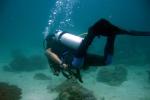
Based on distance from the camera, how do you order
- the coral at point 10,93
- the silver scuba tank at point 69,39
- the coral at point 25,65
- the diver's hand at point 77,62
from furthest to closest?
the coral at point 25,65 → the coral at point 10,93 → the silver scuba tank at point 69,39 → the diver's hand at point 77,62

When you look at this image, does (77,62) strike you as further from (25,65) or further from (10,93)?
(25,65)

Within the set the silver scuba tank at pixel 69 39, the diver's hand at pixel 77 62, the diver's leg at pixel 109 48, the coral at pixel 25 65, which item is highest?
the coral at pixel 25 65

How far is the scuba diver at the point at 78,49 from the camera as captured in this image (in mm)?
5832

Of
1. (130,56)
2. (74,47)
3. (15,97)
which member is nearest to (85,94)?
(15,97)

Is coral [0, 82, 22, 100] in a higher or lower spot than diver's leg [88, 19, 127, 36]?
higher

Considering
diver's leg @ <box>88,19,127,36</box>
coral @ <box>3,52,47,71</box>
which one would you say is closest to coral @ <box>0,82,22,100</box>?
diver's leg @ <box>88,19,127,36</box>

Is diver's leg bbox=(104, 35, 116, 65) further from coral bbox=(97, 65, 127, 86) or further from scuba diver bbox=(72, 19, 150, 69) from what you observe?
coral bbox=(97, 65, 127, 86)

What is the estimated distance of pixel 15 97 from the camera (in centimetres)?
1303

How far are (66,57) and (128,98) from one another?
7.68 m

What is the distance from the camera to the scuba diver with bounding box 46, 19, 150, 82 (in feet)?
19.1

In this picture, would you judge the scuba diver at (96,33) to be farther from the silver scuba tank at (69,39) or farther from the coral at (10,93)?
the coral at (10,93)

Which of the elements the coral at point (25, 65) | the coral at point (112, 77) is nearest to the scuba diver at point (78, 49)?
the coral at point (112, 77)

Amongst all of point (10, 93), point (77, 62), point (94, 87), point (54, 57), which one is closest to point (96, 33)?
point (77, 62)

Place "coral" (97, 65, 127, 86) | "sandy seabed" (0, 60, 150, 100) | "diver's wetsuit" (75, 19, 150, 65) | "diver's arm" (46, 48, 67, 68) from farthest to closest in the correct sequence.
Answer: "coral" (97, 65, 127, 86) → "sandy seabed" (0, 60, 150, 100) → "diver's arm" (46, 48, 67, 68) → "diver's wetsuit" (75, 19, 150, 65)
